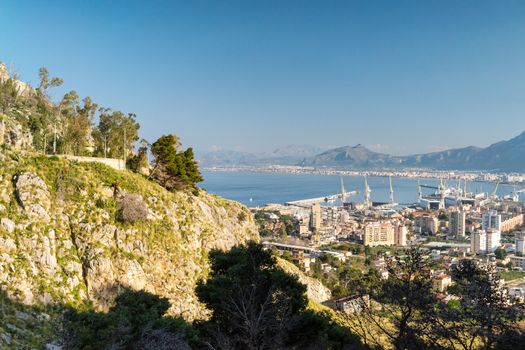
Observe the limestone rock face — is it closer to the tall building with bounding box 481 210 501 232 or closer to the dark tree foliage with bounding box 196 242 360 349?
the dark tree foliage with bounding box 196 242 360 349

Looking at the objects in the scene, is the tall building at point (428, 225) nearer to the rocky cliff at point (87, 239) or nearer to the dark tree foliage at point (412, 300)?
the rocky cliff at point (87, 239)

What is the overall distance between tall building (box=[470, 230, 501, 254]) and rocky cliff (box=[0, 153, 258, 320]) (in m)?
40.0

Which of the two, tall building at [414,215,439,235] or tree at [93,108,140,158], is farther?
tall building at [414,215,439,235]

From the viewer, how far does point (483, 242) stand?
46031 millimetres

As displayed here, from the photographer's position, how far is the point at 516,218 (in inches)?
2625

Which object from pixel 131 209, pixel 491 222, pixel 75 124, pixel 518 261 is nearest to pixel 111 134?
pixel 75 124

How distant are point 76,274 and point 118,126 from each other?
8600 millimetres

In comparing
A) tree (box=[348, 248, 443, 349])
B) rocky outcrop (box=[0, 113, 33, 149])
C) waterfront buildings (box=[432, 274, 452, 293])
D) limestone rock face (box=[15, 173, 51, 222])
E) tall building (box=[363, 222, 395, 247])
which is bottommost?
tall building (box=[363, 222, 395, 247])

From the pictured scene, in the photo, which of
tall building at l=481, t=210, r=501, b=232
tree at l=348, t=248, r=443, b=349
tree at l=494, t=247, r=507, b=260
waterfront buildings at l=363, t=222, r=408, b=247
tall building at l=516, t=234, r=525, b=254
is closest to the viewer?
tree at l=348, t=248, r=443, b=349

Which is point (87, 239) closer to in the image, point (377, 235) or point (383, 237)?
point (377, 235)

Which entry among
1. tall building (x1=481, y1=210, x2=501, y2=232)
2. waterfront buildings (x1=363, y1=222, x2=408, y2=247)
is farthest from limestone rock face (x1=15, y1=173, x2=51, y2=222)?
tall building (x1=481, y1=210, x2=501, y2=232)

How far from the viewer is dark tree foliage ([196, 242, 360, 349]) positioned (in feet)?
23.1

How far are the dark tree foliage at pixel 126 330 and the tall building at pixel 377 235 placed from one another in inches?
1695

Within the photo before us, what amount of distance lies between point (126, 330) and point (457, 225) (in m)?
58.0
